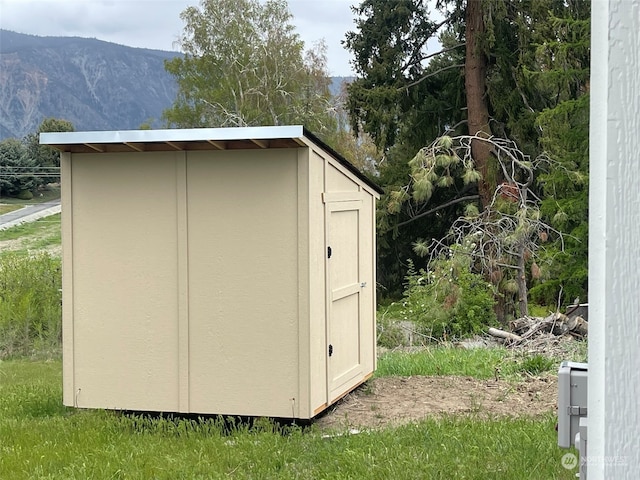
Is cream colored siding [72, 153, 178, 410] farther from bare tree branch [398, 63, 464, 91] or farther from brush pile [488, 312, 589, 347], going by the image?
bare tree branch [398, 63, 464, 91]

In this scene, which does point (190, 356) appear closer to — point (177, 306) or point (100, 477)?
point (177, 306)

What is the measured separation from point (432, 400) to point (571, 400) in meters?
6.00

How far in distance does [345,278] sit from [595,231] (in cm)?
596

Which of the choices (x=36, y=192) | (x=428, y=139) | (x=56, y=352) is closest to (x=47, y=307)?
(x=56, y=352)

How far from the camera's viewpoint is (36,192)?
85.3 feet

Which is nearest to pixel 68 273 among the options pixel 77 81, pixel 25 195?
pixel 25 195

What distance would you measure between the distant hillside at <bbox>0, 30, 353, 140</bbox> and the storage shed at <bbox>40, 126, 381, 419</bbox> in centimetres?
3764

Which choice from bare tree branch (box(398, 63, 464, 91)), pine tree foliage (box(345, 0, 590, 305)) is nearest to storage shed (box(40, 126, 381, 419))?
pine tree foliage (box(345, 0, 590, 305))

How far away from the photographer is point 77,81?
55.4 metres

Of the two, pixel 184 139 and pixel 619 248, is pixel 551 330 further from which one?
pixel 619 248

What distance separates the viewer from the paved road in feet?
73.8

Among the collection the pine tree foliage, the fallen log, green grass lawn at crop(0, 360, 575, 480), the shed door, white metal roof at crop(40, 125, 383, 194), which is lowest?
the fallen log

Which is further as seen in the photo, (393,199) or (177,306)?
(393,199)

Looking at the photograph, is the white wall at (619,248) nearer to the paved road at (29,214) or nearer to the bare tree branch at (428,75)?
the bare tree branch at (428,75)
